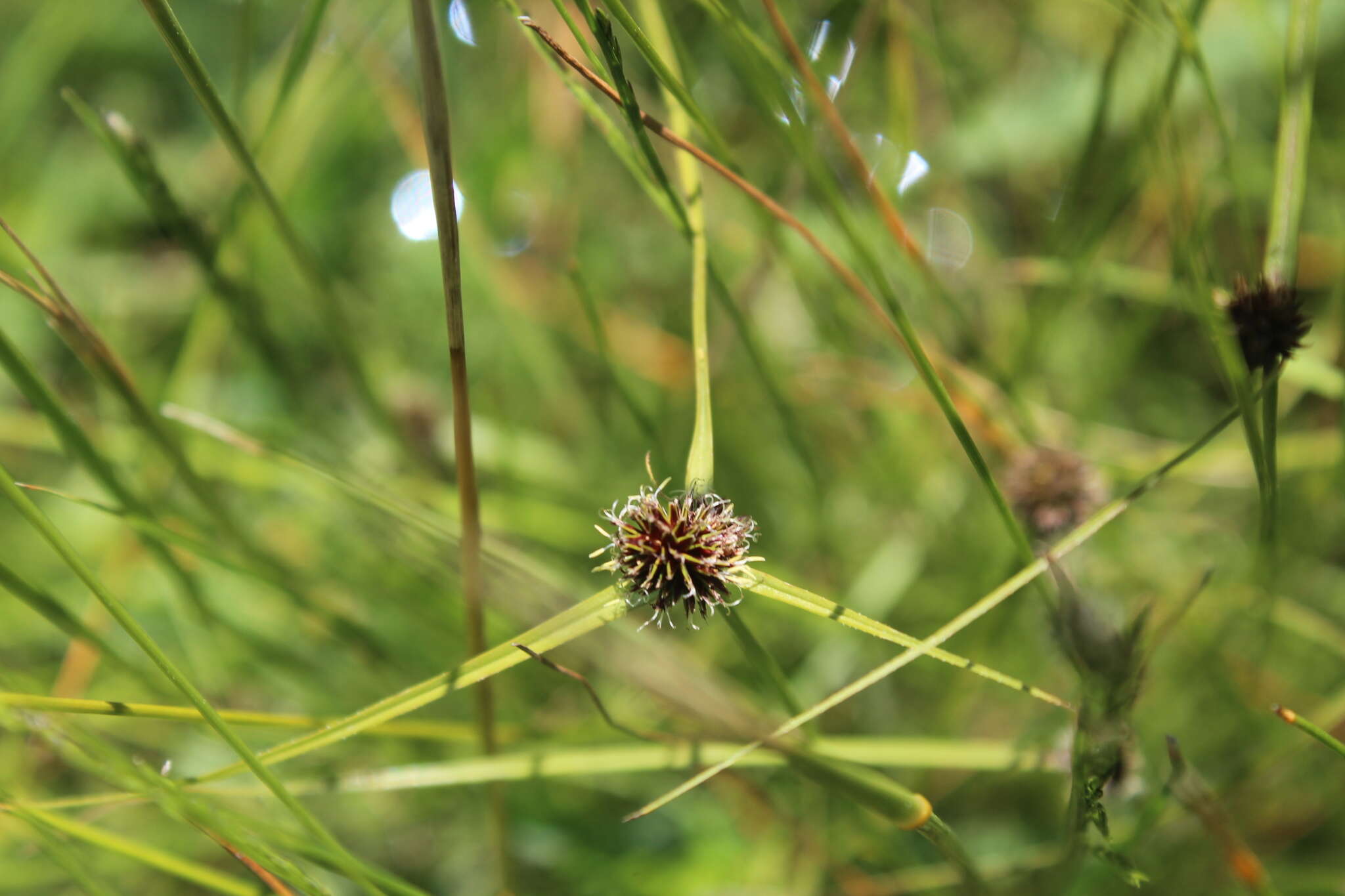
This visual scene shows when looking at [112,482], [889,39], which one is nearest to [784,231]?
[889,39]

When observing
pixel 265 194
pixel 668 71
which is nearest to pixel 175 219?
pixel 265 194

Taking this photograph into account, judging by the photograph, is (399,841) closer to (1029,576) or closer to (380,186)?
(1029,576)

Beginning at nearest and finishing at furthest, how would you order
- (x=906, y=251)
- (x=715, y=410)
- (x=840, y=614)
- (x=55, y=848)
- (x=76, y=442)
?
(x=840, y=614)
(x=55, y=848)
(x=76, y=442)
(x=906, y=251)
(x=715, y=410)

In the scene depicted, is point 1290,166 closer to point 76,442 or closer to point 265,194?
point 265,194

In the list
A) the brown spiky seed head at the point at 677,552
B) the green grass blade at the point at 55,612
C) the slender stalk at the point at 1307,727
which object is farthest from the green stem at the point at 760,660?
the green grass blade at the point at 55,612

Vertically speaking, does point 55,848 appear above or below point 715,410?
below

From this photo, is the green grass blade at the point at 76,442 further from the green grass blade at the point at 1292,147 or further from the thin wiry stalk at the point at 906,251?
the green grass blade at the point at 1292,147
